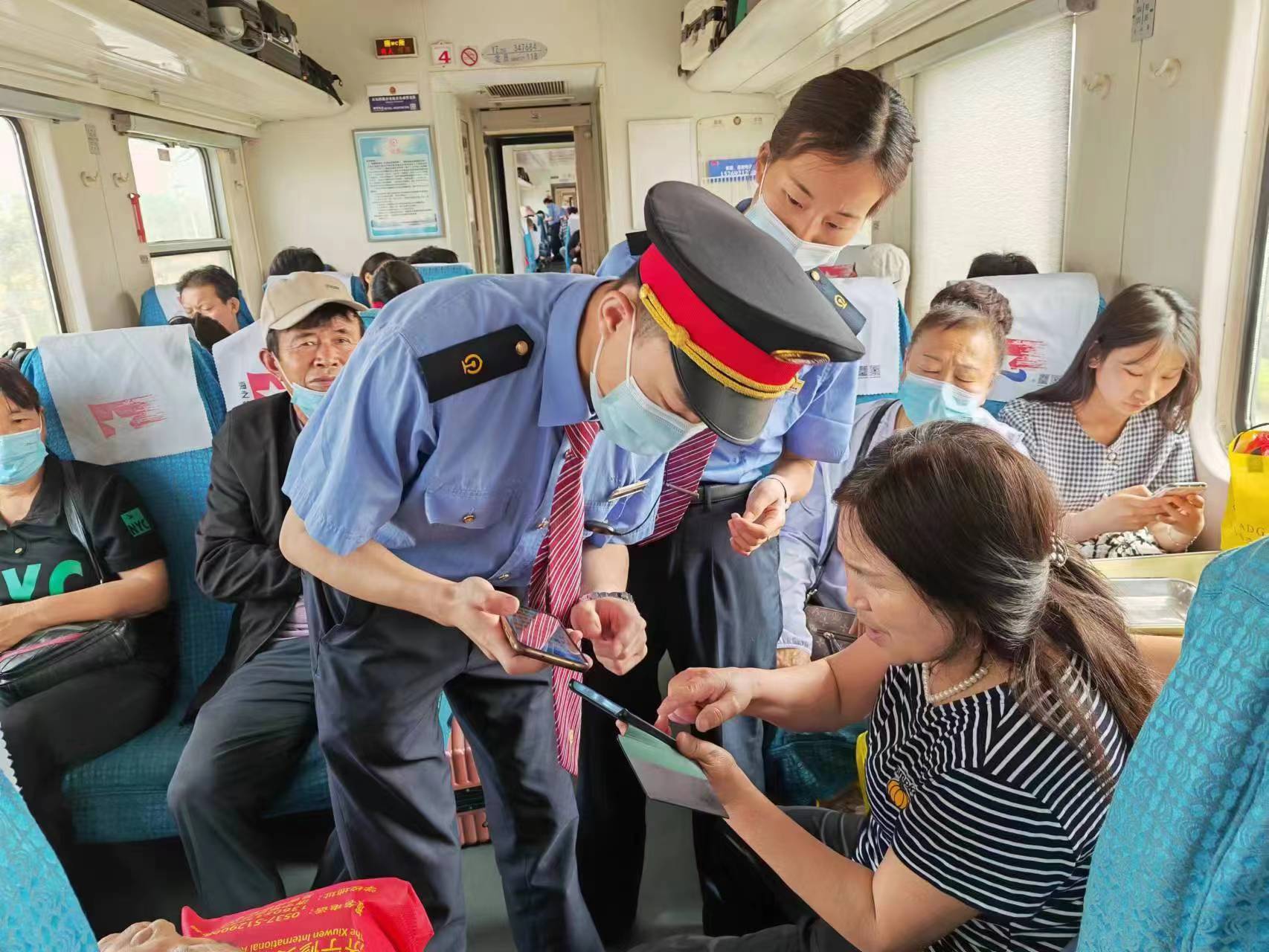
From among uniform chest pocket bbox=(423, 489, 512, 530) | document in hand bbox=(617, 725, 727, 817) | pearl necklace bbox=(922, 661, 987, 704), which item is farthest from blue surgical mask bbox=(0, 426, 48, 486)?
pearl necklace bbox=(922, 661, 987, 704)

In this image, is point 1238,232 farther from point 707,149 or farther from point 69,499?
point 707,149

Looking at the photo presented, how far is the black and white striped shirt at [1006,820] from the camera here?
1.03 metres

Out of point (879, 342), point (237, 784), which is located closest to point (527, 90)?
point (879, 342)

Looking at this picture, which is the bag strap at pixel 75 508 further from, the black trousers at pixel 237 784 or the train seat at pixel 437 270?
the train seat at pixel 437 270

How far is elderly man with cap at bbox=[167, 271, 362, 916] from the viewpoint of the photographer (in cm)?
194

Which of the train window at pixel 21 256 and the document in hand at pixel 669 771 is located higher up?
the train window at pixel 21 256

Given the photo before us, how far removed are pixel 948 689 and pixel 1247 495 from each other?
1.43 metres

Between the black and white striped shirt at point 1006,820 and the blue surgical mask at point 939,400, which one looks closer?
the black and white striped shirt at point 1006,820

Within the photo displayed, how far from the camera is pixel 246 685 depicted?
214 centimetres

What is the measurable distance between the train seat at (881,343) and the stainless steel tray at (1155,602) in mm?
1080

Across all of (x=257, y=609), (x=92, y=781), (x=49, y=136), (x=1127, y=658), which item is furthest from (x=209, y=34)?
(x=1127, y=658)

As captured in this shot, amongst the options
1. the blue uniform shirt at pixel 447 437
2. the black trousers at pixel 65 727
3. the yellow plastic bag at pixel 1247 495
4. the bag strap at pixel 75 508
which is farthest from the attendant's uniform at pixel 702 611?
the bag strap at pixel 75 508

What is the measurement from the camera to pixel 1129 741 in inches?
44.1

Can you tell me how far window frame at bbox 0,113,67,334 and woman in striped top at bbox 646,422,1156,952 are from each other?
5482 millimetres
